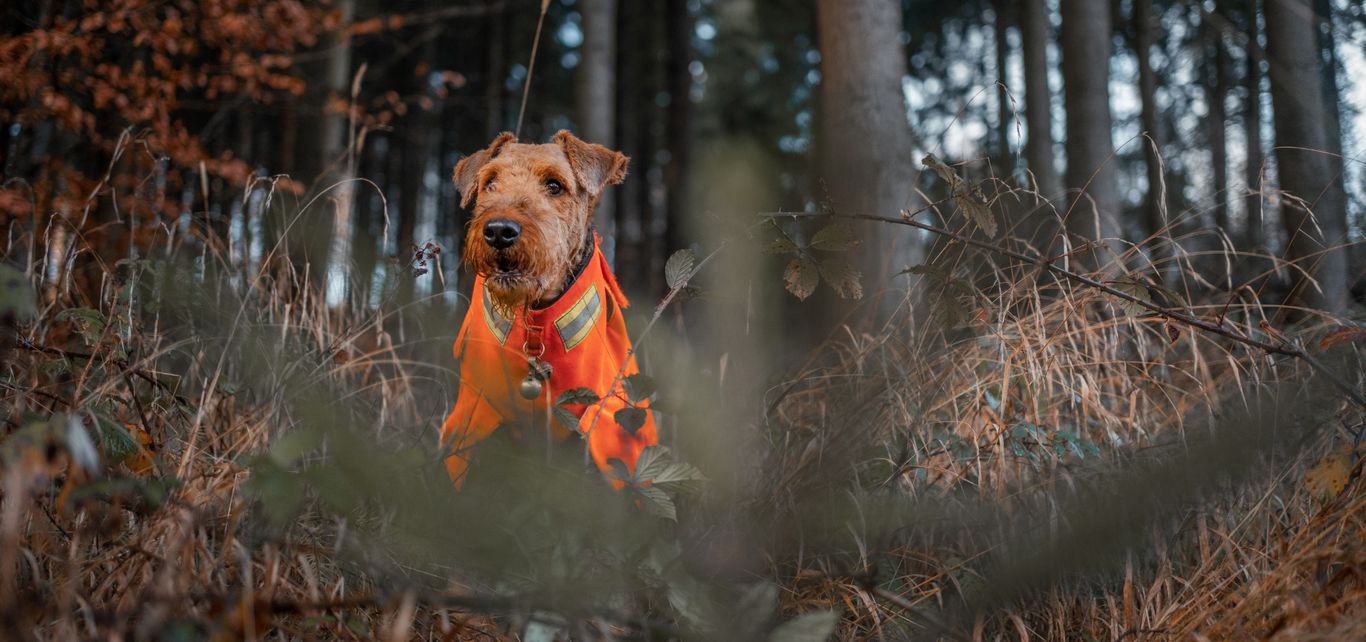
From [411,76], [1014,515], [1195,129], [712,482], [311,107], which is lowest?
[1014,515]

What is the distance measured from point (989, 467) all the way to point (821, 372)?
843mm

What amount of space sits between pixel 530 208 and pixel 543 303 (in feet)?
0.96

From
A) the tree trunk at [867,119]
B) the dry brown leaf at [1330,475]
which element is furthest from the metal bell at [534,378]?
the tree trunk at [867,119]

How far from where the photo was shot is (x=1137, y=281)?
1.96m

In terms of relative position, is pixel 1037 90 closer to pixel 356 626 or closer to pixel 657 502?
pixel 657 502

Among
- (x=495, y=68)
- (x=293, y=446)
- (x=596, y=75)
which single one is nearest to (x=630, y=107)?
(x=495, y=68)

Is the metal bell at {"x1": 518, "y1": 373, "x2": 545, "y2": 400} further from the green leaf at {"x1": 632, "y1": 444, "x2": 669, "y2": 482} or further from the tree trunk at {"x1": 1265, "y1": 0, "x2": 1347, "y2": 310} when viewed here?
the tree trunk at {"x1": 1265, "y1": 0, "x2": 1347, "y2": 310}

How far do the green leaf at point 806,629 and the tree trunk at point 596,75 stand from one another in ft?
20.3

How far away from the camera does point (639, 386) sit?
1982 millimetres

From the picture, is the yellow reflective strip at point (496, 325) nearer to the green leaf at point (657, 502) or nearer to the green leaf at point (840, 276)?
the green leaf at point (657, 502)

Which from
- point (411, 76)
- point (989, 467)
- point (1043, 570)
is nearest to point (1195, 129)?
point (411, 76)

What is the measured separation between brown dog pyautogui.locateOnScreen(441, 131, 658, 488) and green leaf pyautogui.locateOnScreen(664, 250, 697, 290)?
28cm

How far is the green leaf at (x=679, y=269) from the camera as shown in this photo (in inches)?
80.4

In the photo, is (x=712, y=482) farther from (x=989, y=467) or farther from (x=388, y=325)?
(x=388, y=325)
